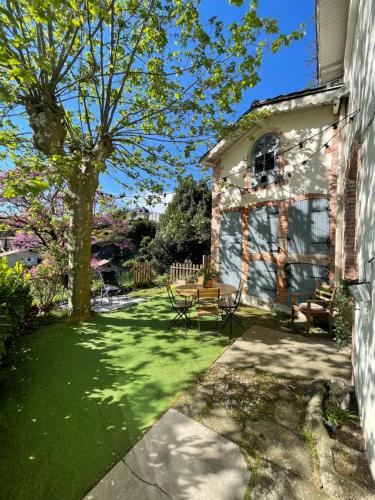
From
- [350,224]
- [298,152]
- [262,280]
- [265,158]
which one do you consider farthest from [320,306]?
[265,158]

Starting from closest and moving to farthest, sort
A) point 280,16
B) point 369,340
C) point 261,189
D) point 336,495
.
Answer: point 336,495
point 369,340
point 280,16
point 261,189

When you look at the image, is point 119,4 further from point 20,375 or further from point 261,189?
point 20,375

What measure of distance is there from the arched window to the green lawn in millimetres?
5708

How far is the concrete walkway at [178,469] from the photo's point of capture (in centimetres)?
191

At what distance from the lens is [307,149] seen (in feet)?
22.4

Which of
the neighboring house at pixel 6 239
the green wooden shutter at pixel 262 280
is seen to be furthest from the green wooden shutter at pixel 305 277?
the neighboring house at pixel 6 239

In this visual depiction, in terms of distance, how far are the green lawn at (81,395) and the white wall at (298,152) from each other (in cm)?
514

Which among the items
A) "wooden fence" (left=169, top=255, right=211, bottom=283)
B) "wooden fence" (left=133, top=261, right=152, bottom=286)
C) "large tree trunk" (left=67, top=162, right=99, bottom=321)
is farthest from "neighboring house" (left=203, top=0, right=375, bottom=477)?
"large tree trunk" (left=67, top=162, right=99, bottom=321)

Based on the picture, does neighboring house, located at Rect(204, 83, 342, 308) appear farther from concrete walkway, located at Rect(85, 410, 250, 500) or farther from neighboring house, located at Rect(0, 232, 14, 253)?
neighboring house, located at Rect(0, 232, 14, 253)

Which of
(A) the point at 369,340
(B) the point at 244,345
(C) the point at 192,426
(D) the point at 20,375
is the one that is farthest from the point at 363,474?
(D) the point at 20,375

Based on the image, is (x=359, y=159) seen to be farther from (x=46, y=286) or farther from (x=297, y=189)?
(x=46, y=286)

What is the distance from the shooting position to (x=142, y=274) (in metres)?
11.0

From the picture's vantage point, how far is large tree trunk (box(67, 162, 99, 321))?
5.92m

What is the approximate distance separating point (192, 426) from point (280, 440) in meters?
0.96
